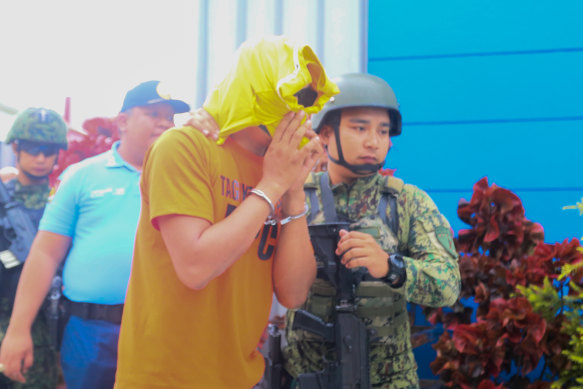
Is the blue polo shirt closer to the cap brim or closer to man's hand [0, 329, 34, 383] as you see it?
man's hand [0, 329, 34, 383]

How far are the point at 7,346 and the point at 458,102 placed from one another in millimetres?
2043

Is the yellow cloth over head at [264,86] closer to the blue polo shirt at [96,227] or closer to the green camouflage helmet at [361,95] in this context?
the green camouflage helmet at [361,95]

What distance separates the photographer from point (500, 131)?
7.39ft

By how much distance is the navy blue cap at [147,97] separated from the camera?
5.96 ft

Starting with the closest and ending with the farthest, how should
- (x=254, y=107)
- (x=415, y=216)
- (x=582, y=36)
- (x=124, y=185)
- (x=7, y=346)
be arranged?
(x=254, y=107), (x=415, y=216), (x=7, y=346), (x=124, y=185), (x=582, y=36)

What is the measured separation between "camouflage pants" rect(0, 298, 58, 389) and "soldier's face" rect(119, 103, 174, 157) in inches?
27.3

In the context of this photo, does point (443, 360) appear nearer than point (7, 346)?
No

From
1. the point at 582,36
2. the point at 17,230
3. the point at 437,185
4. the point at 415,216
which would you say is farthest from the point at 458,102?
the point at 17,230

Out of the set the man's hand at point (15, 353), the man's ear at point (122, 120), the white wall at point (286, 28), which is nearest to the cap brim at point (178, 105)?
the man's ear at point (122, 120)

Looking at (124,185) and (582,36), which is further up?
(582,36)

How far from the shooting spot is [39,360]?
1.78 m

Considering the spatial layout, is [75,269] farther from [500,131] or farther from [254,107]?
[500,131]

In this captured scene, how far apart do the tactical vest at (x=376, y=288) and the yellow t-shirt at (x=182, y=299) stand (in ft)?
1.50

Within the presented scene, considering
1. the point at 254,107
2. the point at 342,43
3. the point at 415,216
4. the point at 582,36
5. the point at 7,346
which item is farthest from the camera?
the point at 342,43
